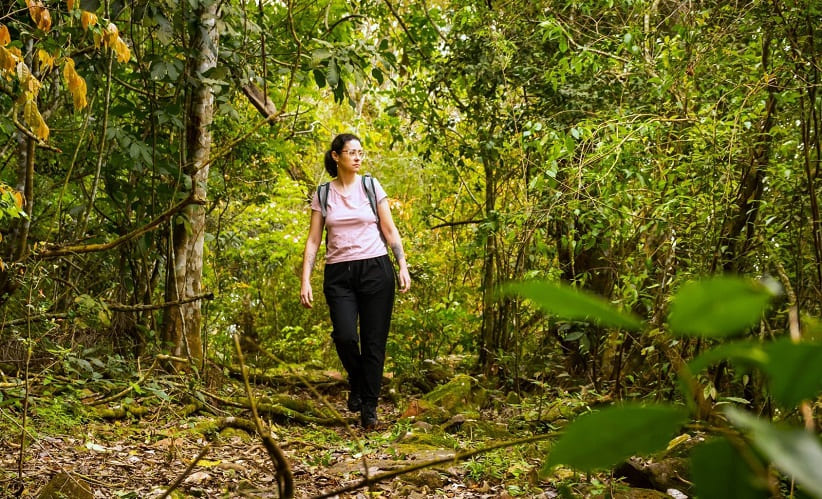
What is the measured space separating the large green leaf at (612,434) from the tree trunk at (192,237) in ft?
17.7

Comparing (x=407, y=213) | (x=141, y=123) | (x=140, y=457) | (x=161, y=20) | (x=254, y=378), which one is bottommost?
(x=254, y=378)

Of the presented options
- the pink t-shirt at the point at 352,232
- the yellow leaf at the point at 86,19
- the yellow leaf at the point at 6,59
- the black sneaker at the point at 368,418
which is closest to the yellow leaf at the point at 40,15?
the yellow leaf at the point at 86,19

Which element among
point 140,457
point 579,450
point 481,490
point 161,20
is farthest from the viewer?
point 161,20

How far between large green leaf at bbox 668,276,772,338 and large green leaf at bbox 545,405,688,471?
0.05 m

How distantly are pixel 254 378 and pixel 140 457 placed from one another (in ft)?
10.6

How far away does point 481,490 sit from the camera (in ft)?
11.2

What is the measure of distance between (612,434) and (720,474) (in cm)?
5

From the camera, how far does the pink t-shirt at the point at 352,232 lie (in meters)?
5.24

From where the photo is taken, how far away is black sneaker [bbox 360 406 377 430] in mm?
5184

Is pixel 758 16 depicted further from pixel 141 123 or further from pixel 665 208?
pixel 141 123

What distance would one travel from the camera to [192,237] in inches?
237

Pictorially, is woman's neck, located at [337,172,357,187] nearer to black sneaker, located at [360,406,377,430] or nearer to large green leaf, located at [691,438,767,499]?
black sneaker, located at [360,406,377,430]

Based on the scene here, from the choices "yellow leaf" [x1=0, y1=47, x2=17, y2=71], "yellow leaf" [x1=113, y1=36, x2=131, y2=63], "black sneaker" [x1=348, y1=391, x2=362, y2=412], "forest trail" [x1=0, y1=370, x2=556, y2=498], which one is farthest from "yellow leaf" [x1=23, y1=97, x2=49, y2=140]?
"black sneaker" [x1=348, y1=391, x2=362, y2=412]

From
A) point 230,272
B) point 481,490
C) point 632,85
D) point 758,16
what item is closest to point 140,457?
point 481,490
